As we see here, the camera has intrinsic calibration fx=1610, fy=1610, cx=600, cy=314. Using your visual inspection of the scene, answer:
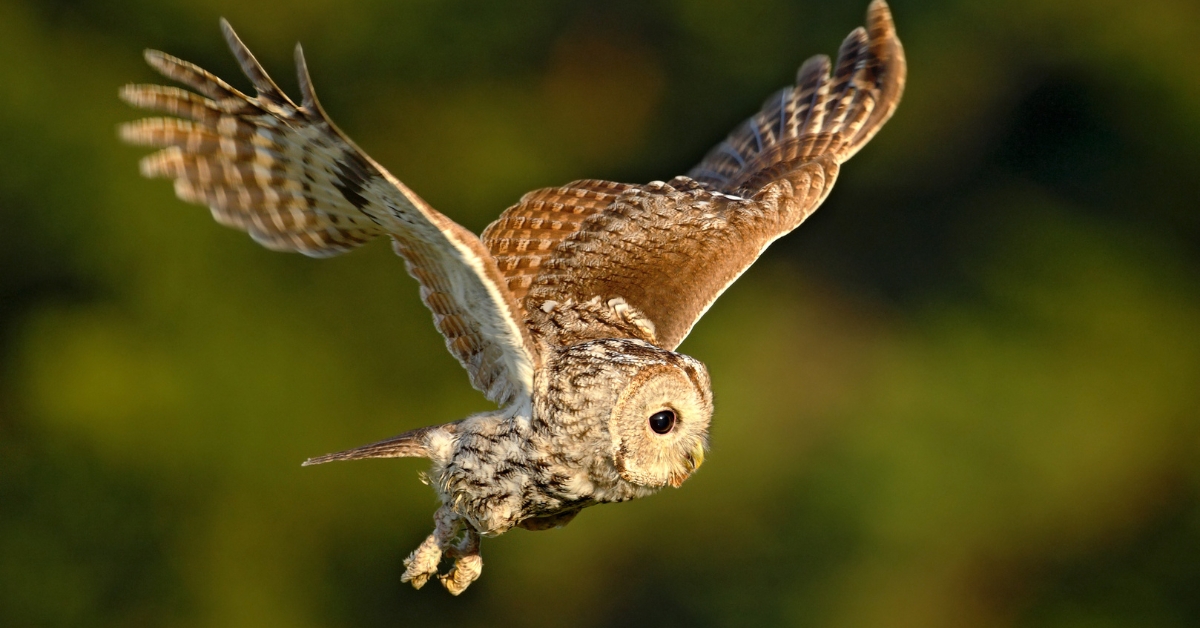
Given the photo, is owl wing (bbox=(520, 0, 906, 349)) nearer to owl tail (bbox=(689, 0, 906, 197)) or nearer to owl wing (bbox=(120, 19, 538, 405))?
owl tail (bbox=(689, 0, 906, 197))

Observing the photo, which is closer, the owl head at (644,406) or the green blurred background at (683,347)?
the owl head at (644,406)

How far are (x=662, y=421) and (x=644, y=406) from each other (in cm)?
10

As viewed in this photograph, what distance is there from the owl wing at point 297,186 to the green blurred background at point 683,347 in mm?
5402

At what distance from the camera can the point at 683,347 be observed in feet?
40.2

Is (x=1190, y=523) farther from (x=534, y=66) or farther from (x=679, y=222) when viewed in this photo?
(x=679, y=222)

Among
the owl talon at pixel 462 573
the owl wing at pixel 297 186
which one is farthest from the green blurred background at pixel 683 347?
the owl wing at pixel 297 186

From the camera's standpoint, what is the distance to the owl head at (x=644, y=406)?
418 cm

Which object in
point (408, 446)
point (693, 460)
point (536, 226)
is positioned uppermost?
point (536, 226)

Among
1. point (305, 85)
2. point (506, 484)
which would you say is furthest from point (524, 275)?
point (305, 85)

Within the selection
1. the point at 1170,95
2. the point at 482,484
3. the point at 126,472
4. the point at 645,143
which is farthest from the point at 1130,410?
the point at 482,484

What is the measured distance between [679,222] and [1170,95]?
12.4 meters

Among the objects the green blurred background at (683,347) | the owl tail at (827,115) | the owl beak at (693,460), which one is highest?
the owl tail at (827,115)

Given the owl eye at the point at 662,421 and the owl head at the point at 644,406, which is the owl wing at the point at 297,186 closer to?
the owl head at the point at 644,406

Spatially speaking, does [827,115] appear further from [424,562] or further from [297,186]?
[297,186]
